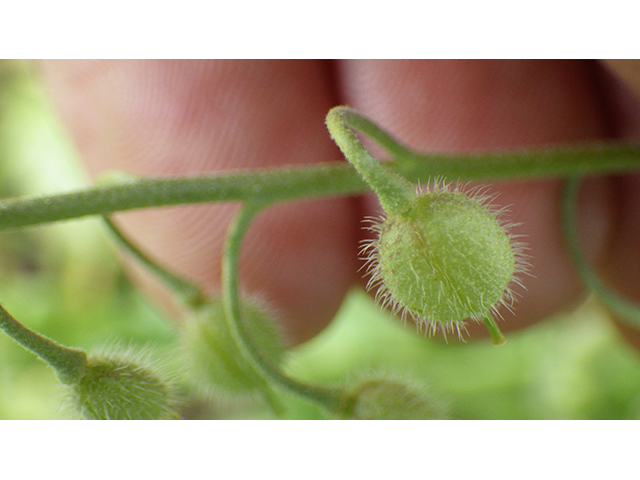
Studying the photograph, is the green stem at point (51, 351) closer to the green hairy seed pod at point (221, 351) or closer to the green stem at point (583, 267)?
the green hairy seed pod at point (221, 351)

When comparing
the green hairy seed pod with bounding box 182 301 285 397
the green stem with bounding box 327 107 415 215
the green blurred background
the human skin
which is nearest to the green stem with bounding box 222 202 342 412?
the green hairy seed pod with bounding box 182 301 285 397

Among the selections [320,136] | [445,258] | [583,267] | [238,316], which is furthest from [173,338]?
[445,258]

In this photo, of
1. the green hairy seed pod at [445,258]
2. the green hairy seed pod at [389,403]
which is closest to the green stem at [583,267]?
the green hairy seed pod at [389,403]

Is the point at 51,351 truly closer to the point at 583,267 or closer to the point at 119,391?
the point at 119,391

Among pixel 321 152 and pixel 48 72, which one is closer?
pixel 321 152
